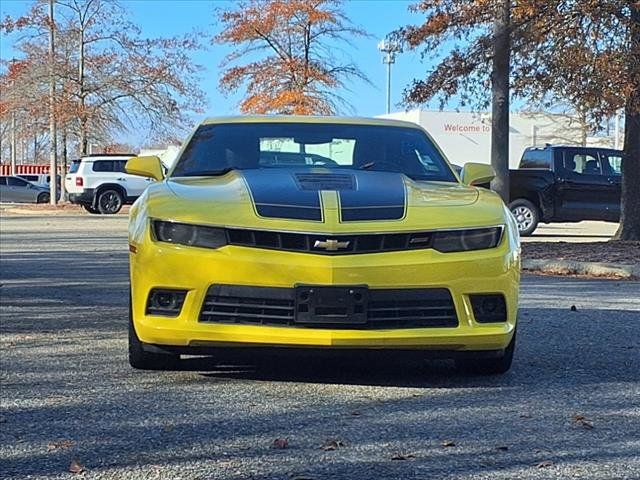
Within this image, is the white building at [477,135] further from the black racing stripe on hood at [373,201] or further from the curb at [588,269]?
the black racing stripe on hood at [373,201]

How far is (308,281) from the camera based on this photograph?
14.3 feet

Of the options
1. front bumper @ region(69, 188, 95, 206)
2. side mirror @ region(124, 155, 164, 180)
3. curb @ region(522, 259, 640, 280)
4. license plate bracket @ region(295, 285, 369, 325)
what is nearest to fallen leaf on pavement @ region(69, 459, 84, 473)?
license plate bracket @ region(295, 285, 369, 325)

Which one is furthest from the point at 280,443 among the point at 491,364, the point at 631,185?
the point at 631,185

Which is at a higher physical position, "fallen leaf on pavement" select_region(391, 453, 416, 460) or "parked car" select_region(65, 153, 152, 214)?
"parked car" select_region(65, 153, 152, 214)

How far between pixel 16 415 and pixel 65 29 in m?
31.9

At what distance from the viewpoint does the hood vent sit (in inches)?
191

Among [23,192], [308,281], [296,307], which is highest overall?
[23,192]

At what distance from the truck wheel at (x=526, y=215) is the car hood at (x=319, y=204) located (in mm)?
12950

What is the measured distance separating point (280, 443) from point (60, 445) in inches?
33.8

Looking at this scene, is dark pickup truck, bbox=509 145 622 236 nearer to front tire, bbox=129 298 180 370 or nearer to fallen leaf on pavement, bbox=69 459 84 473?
front tire, bbox=129 298 180 370

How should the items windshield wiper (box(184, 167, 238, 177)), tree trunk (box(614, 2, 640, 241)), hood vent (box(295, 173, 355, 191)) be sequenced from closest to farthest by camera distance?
1. hood vent (box(295, 173, 355, 191))
2. windshield wiper (box(184, 167, 238, 177))
3. tree trunk (box(614, 2, 640, 241))

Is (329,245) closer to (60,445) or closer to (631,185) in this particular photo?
(60,445)

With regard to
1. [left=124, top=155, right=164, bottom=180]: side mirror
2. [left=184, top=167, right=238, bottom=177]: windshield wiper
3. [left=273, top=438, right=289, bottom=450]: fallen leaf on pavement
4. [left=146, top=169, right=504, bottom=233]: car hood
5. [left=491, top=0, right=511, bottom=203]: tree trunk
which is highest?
[left=491, top=0, right=511, bottom=203]: tree trunk

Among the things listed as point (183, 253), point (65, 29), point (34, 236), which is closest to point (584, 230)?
point (34, 236)
